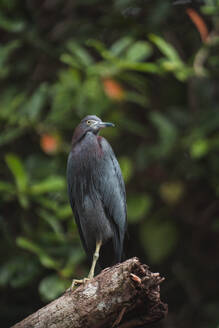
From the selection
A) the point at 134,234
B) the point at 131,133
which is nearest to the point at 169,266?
the point at 134,234

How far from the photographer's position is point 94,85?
5.48m

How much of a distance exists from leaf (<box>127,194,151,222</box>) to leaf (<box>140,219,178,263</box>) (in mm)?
248

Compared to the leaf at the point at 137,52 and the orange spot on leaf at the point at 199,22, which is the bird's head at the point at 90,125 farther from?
the orange spot on leaf at the point at 199,22

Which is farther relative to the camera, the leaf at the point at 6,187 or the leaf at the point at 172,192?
the leaf at the point at 172,192

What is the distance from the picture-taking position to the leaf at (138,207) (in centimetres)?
540

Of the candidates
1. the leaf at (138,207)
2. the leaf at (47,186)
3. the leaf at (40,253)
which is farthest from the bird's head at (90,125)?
the leaf at (138,207)

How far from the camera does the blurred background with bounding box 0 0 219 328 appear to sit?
16.4ft

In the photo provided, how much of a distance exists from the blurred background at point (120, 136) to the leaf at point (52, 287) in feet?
0.05

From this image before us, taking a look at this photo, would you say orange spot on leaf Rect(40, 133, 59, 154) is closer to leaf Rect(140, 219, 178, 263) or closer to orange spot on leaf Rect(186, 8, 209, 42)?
leaf Rect(140, 219, 178, 263)

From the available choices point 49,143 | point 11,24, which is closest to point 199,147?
point 49,143

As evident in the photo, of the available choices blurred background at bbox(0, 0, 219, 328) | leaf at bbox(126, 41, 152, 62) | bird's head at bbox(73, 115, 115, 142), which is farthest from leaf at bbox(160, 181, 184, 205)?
bird's head at bbox(73, 115, 115, 142)

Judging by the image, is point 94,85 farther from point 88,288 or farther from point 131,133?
point 88,288

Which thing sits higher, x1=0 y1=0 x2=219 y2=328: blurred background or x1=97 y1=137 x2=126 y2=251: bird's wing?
x1=0 y1=0 x2=219 y2=328: blurred background

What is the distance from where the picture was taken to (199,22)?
18.5 ft
